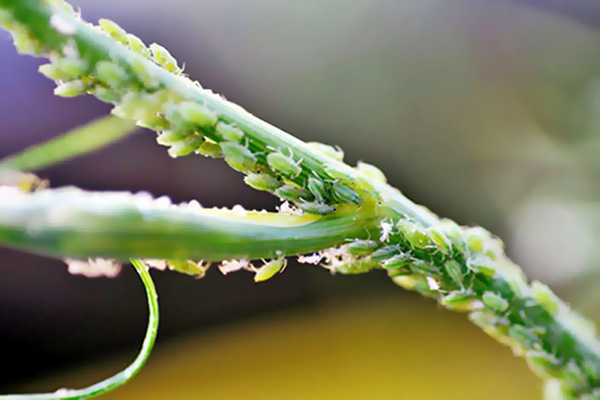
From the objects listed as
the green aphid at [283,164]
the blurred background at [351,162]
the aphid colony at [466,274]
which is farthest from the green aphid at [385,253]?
the blurred background at [351,162]

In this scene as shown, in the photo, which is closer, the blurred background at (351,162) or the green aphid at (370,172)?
the green aphid at (370,172)

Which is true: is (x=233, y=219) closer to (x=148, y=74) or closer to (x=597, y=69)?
(x=148, y=74)

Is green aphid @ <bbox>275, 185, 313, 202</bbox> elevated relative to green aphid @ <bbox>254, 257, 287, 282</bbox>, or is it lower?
elevated

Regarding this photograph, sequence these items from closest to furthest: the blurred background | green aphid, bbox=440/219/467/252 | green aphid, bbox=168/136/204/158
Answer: green aphid, bbox=168/136/204/158 → green aphid, bbox=440/219/467/252 → the blurred background

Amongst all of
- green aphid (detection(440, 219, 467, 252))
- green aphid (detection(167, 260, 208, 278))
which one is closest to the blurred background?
green aphid (detection(440, 219, 467, 252))

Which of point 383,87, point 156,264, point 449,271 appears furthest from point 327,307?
point 156,264

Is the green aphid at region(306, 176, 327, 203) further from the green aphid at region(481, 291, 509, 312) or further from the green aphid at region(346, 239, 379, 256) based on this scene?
the green aphid at region(481, 291, 509, 312)

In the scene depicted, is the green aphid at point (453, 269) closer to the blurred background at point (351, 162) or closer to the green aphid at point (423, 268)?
the green aphid at point (423, 268)

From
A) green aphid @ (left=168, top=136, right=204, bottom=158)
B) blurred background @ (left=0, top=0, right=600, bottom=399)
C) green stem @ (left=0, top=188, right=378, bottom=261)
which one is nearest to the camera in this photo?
green stem @ (left=0, top=188, right=378, bottom=261)
